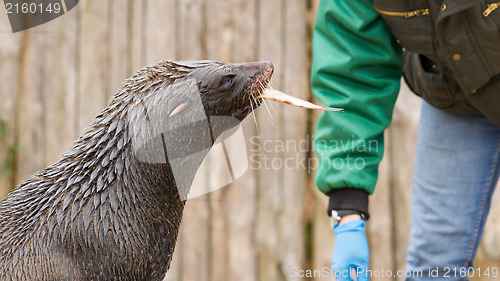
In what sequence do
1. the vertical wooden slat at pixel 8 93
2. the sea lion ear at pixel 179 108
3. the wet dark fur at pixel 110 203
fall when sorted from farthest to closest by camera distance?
the vertical wooden slat at pixel 8 93 < the sea lion ear at pixel 179 108 < the wet dark fur at pixel 110 203

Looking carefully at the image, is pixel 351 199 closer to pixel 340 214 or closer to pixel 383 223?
pixel 340 214

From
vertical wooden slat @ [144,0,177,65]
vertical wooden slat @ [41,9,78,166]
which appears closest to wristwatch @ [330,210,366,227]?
vertical wooden slat @ [144,0,177,65]

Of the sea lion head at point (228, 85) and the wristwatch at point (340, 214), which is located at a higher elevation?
the sea lion head at point (228, 85)

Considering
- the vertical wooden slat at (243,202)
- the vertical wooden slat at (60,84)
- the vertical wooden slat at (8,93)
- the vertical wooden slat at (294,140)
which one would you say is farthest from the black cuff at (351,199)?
the vertical wooden slat at (8,93)

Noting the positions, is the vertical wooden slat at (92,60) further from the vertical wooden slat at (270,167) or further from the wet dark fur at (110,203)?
the wet dark fur at (110,203)

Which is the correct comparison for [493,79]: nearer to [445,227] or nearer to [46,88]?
[445,227]

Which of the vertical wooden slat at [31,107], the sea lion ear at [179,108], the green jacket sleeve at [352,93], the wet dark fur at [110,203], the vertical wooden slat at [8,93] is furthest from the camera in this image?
the vertical wooden slat at [8,93]

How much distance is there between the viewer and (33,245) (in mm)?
1629

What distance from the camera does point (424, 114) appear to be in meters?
2.78

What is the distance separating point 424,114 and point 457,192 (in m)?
0.41

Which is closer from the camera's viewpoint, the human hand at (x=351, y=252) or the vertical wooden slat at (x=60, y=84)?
the human hand at (x=351, y=252)

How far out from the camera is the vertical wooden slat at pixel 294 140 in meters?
3.93

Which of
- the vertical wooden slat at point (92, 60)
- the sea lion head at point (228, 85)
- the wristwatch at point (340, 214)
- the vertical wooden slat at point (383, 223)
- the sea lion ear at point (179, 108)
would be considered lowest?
the vertical wooden slat at point (383, 223)

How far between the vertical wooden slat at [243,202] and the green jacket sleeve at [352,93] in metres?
1.59
